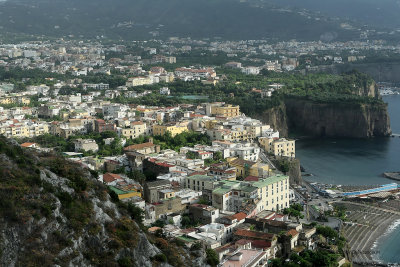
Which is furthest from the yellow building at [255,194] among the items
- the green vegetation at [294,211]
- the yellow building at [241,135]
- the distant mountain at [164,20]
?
the distant mountain at [164,20]

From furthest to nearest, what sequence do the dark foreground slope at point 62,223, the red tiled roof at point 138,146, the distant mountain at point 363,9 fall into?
the distant mountain at point 363,9
the red tiled roof at point 138,146
the dark foreground slope at point 62,223

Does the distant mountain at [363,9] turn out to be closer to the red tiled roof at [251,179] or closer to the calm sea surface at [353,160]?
the calm sea surface at [353,160]

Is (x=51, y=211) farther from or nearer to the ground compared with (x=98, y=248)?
farther from the ground

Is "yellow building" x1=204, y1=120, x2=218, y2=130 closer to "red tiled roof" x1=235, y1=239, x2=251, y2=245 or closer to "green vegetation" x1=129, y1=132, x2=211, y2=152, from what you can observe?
"green vegetation" x1=129, y1=132, x2=211, y2=152

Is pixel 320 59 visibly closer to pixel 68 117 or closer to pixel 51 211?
pixel 68 117

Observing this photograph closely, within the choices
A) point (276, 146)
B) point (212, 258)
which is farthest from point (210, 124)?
point (212, 258)

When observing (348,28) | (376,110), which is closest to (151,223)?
Answer: (376,110)

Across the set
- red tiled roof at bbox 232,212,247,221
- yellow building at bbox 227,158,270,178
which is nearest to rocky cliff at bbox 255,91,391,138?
yellow building at bbox 227,158,270,178
